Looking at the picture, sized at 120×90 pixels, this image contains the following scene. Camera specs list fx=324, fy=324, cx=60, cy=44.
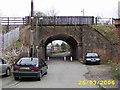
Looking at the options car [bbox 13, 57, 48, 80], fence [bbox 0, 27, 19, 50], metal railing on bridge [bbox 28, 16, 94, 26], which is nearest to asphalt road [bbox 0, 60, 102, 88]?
car [bbox 13, 57, 48, 80]

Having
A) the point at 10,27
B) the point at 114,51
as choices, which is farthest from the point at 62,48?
the point at 114,51

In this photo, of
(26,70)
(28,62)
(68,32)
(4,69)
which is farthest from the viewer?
(68,32)

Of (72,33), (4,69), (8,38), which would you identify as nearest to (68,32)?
(72,33)

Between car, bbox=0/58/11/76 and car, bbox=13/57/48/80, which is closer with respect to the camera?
car, bbox=13/57/48/80

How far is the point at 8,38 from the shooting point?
1570 inches

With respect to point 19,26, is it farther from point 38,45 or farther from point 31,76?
point 31,76

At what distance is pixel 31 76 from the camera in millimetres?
19797

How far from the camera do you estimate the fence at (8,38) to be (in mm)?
37456

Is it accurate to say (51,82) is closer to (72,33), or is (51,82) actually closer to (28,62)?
(28,62)

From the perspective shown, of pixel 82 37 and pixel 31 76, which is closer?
pixel 31 76

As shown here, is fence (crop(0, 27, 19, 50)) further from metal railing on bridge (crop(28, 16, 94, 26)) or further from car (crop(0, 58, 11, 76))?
car (crop(0, 58, 11, 76))

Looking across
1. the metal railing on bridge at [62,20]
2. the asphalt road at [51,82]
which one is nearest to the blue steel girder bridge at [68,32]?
the metal railing on bridge at [62,20]

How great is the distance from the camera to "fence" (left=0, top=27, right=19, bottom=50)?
37456mm

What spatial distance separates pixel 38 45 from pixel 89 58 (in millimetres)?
8411
